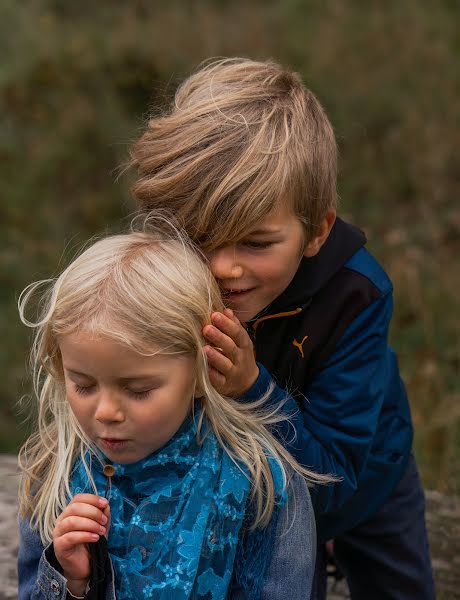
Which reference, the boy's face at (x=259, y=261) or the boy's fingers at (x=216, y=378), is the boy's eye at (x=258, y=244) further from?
the boy's fingers at (x=216, y=378)

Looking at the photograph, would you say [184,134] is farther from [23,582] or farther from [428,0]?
[428,0]

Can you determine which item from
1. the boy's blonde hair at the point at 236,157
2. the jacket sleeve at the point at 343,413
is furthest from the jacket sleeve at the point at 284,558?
the boy's blonde hair at the point at 236,157

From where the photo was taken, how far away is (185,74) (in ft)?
21.8

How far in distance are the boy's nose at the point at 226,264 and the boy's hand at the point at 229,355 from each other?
0.10 meters

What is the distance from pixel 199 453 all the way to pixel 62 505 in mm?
309

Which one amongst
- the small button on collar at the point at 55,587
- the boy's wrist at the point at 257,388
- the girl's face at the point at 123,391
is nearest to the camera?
the girl's face at the point at 123,391

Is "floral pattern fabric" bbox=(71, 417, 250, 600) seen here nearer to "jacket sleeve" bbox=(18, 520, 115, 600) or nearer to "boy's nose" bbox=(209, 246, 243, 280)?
"jacket sleeve" bbox=(18, 520, 115, 600)

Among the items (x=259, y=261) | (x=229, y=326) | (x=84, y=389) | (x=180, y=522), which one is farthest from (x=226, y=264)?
(x=180, y=522)

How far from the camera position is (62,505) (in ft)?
6.60

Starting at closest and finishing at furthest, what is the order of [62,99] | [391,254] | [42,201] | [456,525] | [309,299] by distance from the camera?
[309,299] < [456,525] < [391,254] < [42,201] < [62,99]

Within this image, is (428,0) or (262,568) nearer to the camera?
(262,568)

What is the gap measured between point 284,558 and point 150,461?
1.14 feet

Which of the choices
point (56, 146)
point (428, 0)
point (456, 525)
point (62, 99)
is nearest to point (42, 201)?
point (56, 146)

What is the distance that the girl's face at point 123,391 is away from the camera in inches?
71.5
